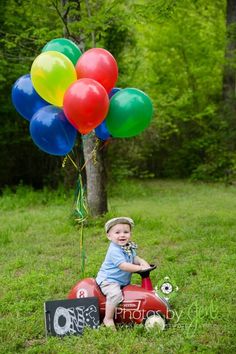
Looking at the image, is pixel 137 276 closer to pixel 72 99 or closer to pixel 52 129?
pixel 52 129

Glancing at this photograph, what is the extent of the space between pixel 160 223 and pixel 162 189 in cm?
618

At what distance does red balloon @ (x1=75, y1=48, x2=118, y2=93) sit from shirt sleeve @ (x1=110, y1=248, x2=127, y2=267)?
5.27 ft

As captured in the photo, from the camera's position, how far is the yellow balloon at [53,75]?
471 cm

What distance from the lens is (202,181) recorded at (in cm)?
1684

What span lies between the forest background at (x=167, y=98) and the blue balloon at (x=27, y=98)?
6.77m

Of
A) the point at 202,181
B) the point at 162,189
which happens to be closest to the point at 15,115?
the point at 162,189

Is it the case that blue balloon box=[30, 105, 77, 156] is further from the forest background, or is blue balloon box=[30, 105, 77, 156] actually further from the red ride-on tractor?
the forest background

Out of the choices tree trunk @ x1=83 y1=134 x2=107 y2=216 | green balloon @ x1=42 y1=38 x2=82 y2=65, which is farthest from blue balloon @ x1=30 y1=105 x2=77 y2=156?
tree trunk @ x1=83 y1=134 x2=107 y2=216

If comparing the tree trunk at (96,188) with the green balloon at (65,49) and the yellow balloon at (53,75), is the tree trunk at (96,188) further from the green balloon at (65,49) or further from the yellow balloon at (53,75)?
the yellow balloon at (53,75)

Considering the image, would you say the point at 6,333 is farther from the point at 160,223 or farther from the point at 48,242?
the point at 160,223

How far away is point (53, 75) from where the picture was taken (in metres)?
4.70

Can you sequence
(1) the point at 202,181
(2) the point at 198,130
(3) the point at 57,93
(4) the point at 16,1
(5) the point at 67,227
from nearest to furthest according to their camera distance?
(3) the point at 57,93, (5) the point at 67,227, (4) the point at 16,1, (1) the point at 202,181, (2) the point at 198,130

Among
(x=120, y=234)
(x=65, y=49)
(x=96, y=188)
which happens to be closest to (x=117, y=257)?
(x=120, y=234)

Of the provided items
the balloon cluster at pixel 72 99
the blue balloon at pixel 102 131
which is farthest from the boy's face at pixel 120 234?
the blue balloon at pixel 102 131
